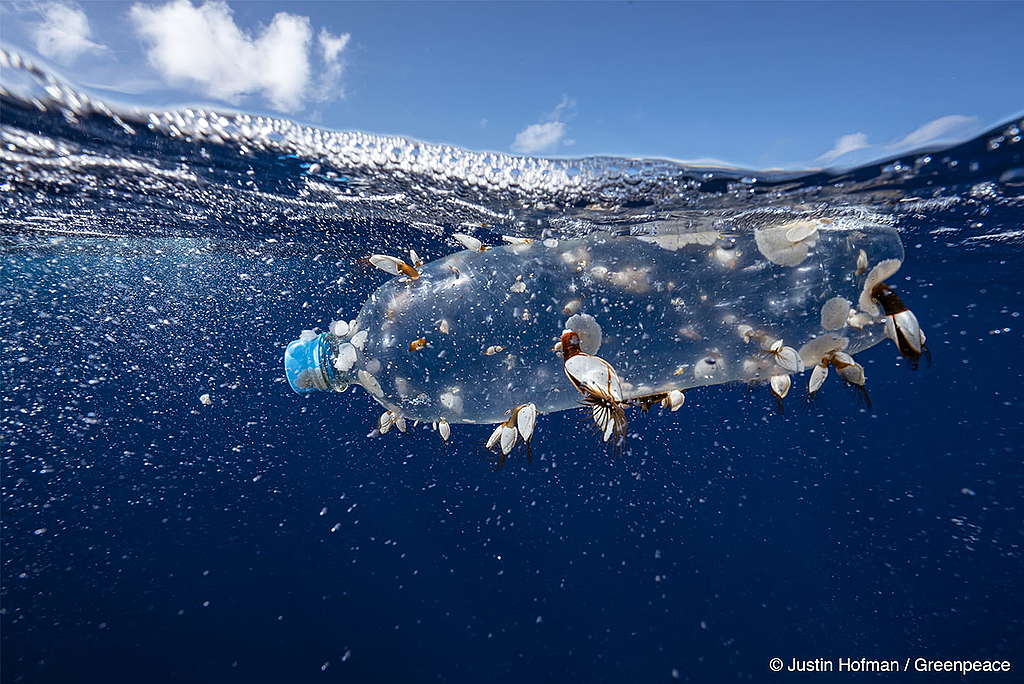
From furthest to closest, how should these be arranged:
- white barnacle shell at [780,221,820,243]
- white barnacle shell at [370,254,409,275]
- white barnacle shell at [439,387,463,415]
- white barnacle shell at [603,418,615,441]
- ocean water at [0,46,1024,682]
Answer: ocean water at [0,46,1024,682] < white barnacle shell at [439,387,463,415] < white barnacle shell at [370,254,409,275] < white barnacle shell at [780,221,820,243] < white barnacle shell at [603,418,615,441]

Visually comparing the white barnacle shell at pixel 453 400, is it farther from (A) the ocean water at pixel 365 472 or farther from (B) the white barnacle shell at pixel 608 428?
(A) the ocean water at pixel 365 472

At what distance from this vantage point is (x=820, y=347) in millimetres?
2617

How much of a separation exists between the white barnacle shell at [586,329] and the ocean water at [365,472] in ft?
5.61

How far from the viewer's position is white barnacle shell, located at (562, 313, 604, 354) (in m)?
2.54

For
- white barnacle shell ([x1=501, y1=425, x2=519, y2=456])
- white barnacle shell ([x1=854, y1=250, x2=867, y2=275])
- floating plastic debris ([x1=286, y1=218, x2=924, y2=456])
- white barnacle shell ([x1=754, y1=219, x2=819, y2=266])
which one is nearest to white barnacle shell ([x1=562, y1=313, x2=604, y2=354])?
floating plastic debris ([x1=286, y1=218, x2=924, y2=456])

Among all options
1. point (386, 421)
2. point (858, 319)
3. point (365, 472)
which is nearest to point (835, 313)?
point (858, 319)

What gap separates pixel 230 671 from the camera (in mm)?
9203

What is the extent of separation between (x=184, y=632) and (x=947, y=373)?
29741mm

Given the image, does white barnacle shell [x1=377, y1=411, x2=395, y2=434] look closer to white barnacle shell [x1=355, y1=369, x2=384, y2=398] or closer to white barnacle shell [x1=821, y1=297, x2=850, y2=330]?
white barnacle shell [x1=355, y1=369, x2=384, y2=398]

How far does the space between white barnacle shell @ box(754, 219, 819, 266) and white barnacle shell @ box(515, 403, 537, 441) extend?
64.4 inches

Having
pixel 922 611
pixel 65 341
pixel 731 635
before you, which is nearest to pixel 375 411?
pixel 65 341

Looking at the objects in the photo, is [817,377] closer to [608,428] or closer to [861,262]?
[861,262]

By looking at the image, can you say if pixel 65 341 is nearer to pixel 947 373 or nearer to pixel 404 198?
pixel 404 198

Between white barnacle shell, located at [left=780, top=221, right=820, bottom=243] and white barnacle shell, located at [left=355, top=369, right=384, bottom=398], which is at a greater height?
white barnacle shell, located at [left=780, top=221, right=820, bottom=243]
